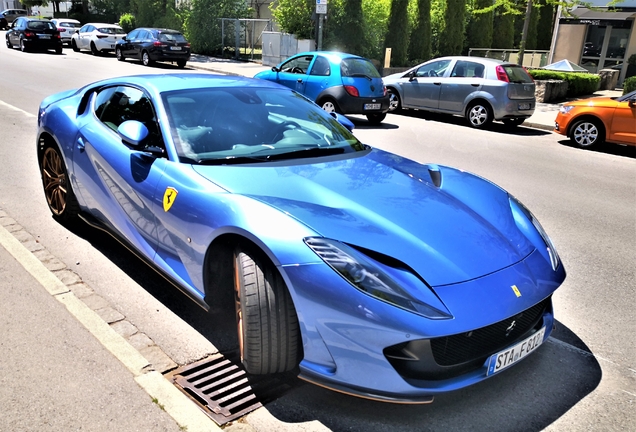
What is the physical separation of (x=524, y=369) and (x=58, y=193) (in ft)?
13.9

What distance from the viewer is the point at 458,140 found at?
445 inches

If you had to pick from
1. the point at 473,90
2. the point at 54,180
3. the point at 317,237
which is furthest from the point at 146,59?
the point at 317,237

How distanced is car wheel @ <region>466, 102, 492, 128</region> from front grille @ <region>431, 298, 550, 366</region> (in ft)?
35.4

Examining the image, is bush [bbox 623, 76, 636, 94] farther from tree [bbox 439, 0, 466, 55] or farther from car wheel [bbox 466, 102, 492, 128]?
tree [bbox 439, 0, 466, 55]

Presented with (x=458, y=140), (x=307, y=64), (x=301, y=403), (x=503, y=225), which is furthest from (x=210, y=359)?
(x=307, y=64)

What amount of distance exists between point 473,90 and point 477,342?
11.3 m

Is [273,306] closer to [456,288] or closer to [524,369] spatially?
[456,288]

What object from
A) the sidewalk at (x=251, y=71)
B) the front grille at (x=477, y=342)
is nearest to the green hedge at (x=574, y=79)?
the sidewalk at (x=251, y=71)

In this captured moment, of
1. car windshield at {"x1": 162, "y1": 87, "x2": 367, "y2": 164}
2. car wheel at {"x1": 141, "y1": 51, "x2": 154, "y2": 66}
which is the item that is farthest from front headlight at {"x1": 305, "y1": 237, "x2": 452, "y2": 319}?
car wheel at {"x1": 141, "y1": 51, "x2": 154, "y2": 66}

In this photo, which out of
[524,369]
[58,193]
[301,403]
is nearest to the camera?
[301,403]

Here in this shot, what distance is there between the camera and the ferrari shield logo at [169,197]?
11.1 ft

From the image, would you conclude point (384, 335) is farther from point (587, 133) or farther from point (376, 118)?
point (376, 118)

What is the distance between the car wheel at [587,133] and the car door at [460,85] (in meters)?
2.54

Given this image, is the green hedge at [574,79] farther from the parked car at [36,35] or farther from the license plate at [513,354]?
the parked car at [36,35]
